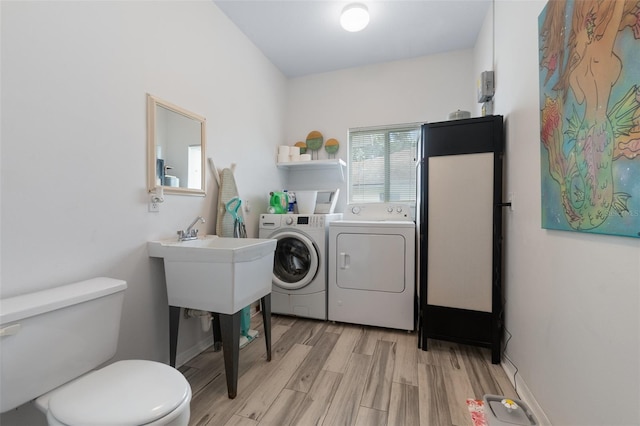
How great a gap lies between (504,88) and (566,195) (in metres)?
1.13

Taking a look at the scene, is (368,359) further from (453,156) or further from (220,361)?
(453,156)

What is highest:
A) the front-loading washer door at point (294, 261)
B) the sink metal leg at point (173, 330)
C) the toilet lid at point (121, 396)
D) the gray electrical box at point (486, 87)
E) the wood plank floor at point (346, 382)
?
the gray electrical box at point (486, 87)

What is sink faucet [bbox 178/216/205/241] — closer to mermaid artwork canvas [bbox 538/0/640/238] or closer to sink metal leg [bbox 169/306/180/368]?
sink metal leg [bbox 169/306/180/368]

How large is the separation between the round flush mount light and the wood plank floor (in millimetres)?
2550

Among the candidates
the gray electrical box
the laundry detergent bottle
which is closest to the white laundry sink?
the laundry detergent bottle

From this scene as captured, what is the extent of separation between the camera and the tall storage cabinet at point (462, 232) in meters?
1.75

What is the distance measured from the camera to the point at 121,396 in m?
0.87

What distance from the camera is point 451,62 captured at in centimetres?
274

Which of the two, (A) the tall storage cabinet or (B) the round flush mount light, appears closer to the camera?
(A) the tall storage cabinet

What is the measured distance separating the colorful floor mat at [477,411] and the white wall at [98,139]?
177 cm

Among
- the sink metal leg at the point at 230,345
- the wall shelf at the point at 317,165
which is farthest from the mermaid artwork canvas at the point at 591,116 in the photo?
the wall shelf at the point at 317,165

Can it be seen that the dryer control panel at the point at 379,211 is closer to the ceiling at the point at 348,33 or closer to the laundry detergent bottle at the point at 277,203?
the laundry detergent bottle at the point at 277,203

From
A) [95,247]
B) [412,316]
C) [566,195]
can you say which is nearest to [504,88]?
[566,195]

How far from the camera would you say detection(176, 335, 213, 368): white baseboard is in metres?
1.76
